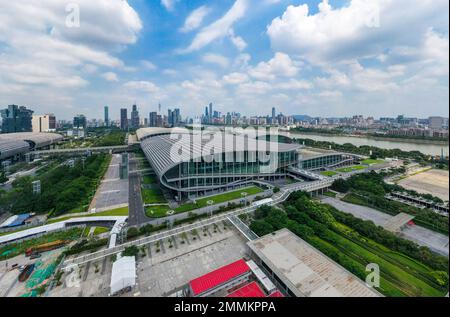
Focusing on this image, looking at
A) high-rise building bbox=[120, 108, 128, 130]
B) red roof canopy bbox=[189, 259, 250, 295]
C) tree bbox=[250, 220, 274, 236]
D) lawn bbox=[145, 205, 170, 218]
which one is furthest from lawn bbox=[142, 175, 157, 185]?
high-rise building bbox=[120, 108, 128, 130]

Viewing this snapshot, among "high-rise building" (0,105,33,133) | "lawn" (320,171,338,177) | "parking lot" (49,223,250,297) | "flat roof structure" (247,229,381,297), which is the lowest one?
"parking lot" (49,223,250,297)

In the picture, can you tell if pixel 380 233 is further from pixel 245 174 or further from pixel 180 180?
pixel 180 180

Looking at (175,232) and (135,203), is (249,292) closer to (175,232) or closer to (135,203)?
(175,232)

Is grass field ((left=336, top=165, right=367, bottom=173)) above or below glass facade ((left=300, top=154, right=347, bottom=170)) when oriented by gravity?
below

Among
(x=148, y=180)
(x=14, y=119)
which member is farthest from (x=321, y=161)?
(x=14, y=119)

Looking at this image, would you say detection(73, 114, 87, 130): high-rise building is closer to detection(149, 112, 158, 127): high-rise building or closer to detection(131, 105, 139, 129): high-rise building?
detection(131, 105, 139, 129): high-rise building

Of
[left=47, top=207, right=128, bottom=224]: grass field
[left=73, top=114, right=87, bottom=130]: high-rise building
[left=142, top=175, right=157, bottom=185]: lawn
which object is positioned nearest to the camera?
[left=47, top=207, right=128, bottom=224]: grass field

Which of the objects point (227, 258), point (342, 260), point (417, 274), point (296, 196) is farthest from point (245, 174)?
point (417, 274)
